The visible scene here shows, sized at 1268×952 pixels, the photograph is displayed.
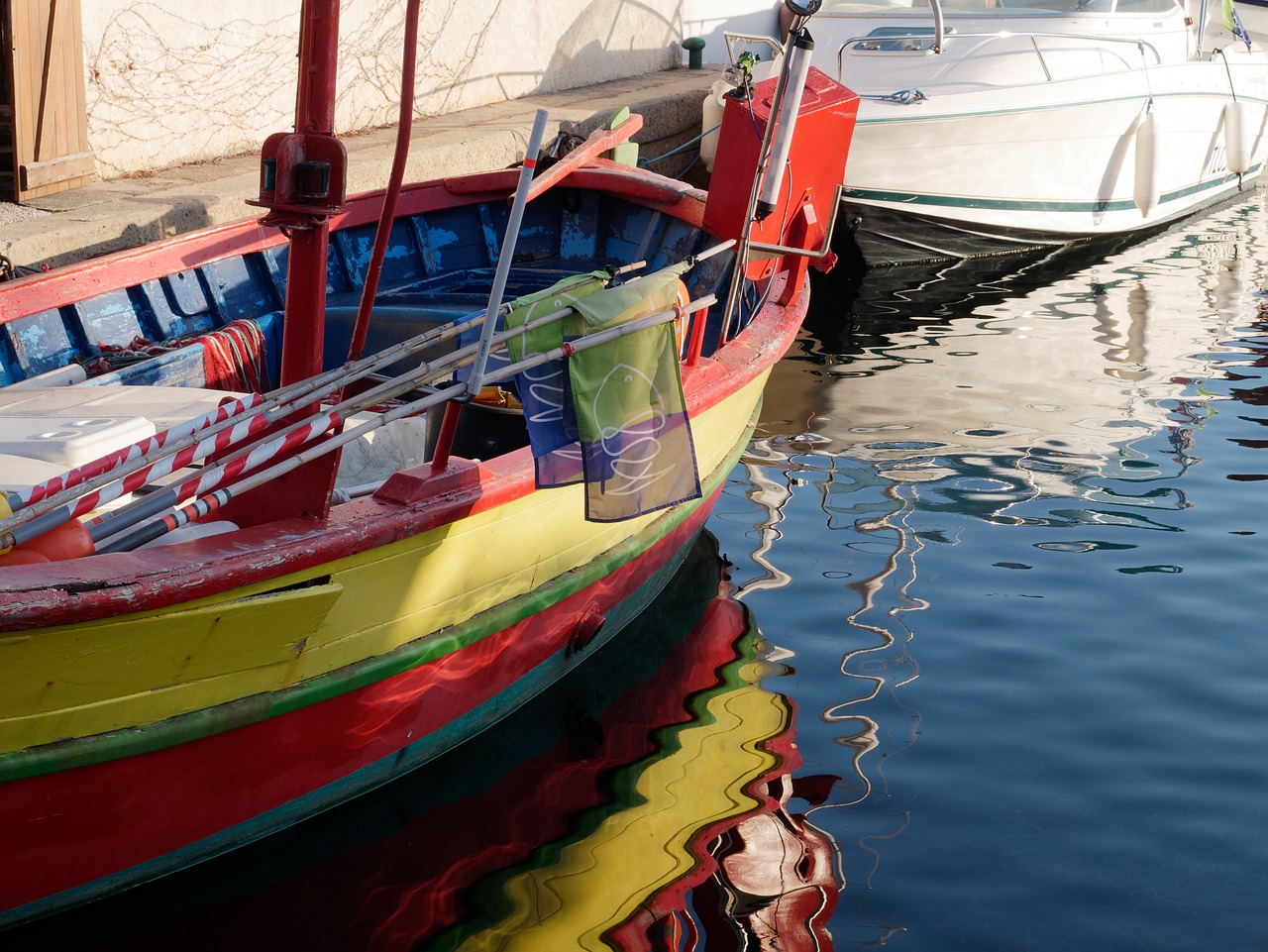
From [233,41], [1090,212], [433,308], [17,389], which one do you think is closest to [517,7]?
[233,41]

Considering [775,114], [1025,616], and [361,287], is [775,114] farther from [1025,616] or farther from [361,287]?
[361,287]

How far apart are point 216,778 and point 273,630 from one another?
447 millimetres

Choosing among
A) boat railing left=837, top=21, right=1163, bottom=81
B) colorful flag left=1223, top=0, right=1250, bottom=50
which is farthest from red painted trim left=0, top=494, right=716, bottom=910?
colorful flag left=1223, top=0, right=1250, bottom=50

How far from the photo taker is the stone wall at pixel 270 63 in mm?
8250

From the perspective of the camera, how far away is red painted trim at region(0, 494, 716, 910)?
315 centimetres

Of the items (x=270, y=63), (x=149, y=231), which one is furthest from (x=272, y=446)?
(x=270, y=63)

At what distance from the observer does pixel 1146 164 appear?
1101cm

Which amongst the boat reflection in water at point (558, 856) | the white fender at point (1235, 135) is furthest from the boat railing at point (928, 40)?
the boat reflection in water at point (558, 856)

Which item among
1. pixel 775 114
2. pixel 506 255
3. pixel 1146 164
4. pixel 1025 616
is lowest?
pixel 1025 616

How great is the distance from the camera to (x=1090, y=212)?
11.0 metres

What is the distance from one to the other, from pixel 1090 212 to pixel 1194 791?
7.81 metres

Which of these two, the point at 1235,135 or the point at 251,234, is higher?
the point at 1235,135

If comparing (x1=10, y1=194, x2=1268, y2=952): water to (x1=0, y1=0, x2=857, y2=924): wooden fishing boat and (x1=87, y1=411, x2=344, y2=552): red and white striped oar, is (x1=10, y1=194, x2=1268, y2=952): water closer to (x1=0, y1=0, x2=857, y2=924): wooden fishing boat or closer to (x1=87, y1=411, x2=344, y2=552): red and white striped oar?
(x1=0, y1=0, x2=857, y2=924): wooden fishing boat

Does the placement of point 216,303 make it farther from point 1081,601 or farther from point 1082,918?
point 1082,918
